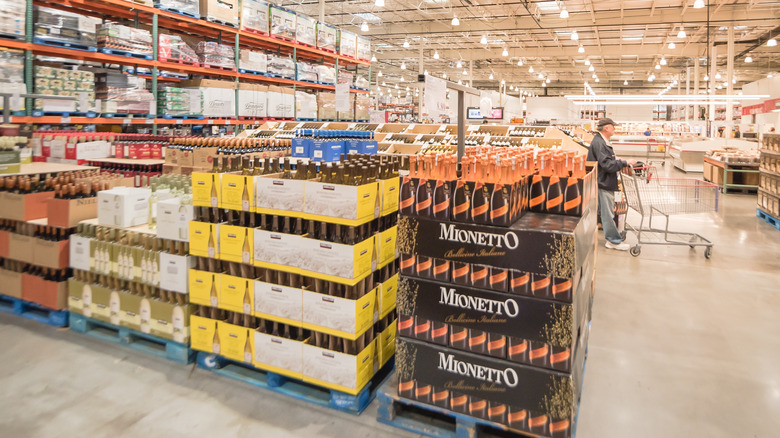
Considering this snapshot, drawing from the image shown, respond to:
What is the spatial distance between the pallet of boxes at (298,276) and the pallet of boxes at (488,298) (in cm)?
31

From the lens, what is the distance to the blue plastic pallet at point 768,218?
862cm

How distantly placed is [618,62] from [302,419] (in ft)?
103

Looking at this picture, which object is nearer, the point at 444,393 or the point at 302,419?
the point at 444,393

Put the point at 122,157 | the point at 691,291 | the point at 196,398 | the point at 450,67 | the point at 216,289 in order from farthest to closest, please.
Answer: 1. the point at 450,67
2. the point at 122,157
3. the point at 691,291
4. the point at 216,289
5. the point at 196,398

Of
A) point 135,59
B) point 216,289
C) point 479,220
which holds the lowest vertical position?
point 216,289

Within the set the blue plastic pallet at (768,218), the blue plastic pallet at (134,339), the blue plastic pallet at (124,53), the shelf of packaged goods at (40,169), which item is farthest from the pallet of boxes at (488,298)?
the blue plastic pallet at (768,218)

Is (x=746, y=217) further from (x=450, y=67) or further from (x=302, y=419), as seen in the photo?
(x=450, y=67)

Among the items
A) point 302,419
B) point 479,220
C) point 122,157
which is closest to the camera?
point 479,220

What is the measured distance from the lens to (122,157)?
262 inches

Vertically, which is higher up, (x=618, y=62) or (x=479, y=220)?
(x=618, y=62)

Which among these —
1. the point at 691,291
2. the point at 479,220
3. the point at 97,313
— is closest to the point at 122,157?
the point at 97,313

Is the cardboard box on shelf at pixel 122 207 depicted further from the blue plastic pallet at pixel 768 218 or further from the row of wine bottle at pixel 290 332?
the blue plastic pallet at pixel 768 218

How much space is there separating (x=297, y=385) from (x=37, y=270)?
2.72m

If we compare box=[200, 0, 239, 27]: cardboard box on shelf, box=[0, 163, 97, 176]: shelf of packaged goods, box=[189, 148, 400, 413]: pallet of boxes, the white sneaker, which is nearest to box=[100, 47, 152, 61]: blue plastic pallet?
box=[200, 0, 239, 27]: cardboard box on shelf
